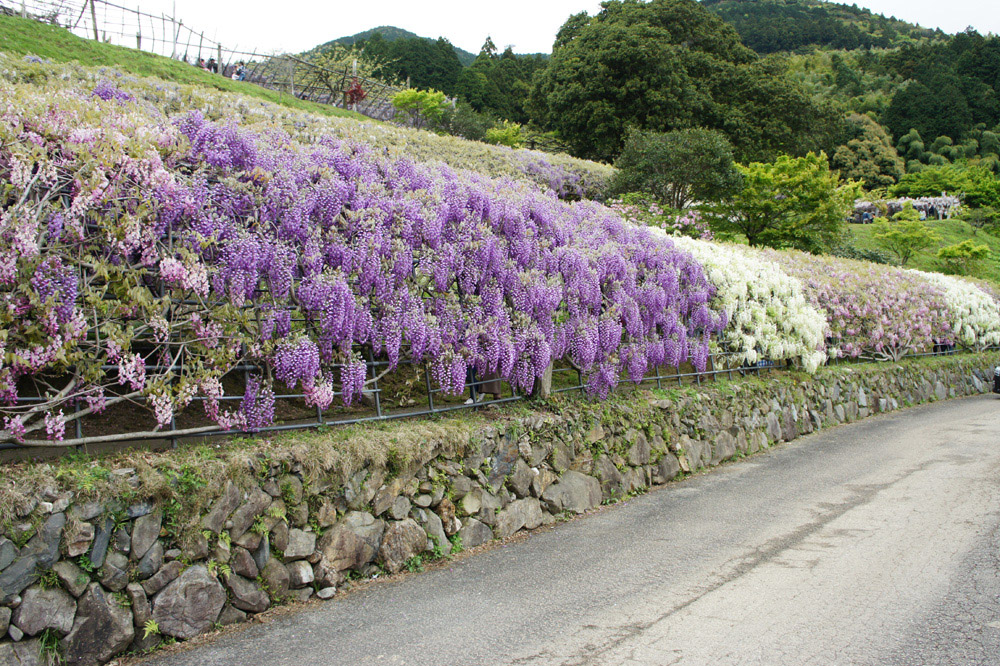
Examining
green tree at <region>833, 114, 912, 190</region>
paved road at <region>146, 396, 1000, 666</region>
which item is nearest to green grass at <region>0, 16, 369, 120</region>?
paved road at <region>146, 396, 1000, 666</region>

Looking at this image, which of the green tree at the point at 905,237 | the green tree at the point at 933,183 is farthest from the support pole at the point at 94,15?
the green tree at the point at 933,183

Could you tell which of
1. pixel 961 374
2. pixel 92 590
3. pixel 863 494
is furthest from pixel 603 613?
pixel 961 374

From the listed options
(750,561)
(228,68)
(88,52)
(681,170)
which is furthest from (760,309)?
(228,68)

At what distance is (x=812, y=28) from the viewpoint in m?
108

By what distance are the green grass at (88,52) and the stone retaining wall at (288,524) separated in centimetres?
1587

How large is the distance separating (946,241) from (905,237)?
830 centimetres

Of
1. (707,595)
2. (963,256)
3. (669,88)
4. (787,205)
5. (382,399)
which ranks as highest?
(669,88)

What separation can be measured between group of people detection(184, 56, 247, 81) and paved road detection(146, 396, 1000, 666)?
82.2 ft

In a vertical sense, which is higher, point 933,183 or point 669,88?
point 933,183

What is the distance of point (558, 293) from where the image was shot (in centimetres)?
713

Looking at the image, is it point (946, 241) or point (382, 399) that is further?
point (946, 241)

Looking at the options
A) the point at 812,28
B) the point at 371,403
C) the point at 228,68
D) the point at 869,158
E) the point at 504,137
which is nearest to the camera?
the point at 371,403

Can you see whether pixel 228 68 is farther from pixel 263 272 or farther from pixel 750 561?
pixel 750 561

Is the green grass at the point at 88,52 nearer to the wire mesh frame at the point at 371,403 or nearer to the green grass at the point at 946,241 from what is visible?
the wire mesh frame at the point at 371,403
